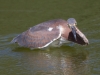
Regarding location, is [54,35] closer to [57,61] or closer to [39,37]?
[39,37]

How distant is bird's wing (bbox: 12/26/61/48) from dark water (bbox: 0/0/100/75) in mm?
163

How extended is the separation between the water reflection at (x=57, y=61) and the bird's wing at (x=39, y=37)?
0.17 m

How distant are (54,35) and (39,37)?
0.43 meters

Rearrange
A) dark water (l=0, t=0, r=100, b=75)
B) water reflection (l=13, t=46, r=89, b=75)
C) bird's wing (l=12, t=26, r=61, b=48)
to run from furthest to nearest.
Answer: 1. bird's wing (l=12, t=26, r=61, b=48)
2. dark water (l=0, t=0, r=100, b=75)
3. water reflection (l=13, t=46, r=89, b=75)

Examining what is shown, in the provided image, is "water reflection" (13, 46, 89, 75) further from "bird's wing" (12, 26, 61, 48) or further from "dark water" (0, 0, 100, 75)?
"bird's wing" (12, 26, 61, 48)

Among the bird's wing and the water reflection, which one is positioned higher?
the bird's wing

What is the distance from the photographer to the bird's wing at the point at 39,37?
893 cm

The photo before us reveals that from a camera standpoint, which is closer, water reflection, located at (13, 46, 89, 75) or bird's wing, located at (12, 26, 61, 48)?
water reflection, located at (13, 46, 89, 75)

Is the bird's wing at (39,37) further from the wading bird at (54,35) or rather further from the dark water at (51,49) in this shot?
the dark water at (51,49)

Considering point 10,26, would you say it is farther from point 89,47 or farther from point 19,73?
point 19,73

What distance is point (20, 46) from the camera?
9.62 meters

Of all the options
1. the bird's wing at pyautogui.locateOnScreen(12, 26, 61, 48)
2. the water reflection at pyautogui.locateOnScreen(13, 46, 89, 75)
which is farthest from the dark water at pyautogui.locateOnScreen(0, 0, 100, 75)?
the bird's wing at pyautogui.locateOnScreen(12, 26, 61, 48)

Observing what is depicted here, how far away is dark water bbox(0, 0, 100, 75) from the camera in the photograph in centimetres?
798

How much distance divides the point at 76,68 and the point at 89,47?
1.36 m
